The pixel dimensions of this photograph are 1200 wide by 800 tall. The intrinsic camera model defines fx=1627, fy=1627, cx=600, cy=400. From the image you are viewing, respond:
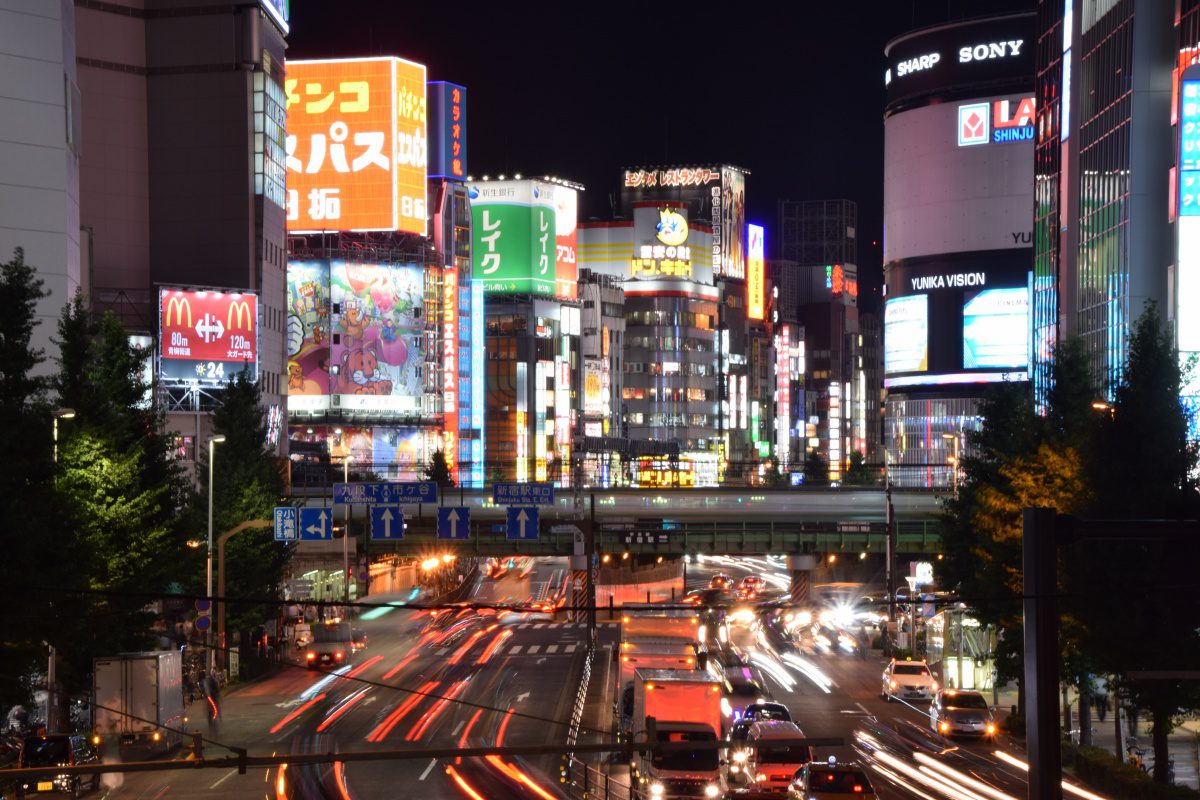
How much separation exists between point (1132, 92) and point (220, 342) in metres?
51.1

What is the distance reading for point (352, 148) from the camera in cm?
14012

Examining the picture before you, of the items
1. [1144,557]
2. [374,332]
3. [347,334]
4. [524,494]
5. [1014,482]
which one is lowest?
[524,494]

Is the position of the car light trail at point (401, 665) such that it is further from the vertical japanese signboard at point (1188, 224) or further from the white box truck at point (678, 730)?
the vertical japanese signboard at point (1188, 224)

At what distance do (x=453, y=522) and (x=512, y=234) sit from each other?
12088cm

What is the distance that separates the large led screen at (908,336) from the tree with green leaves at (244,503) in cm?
10648

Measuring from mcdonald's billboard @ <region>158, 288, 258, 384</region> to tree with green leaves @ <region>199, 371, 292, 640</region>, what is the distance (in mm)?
18105

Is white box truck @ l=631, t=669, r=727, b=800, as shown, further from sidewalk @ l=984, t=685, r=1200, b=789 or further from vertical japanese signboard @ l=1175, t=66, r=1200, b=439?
vertical japanese signboard @ l=1175, t=66, r=1200, b=439

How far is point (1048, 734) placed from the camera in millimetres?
20047

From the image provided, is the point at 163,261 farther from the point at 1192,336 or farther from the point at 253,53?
the point at 1192,336

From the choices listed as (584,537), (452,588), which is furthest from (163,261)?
(584,537)

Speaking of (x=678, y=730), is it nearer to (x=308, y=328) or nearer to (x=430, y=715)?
(x=430, y=715)

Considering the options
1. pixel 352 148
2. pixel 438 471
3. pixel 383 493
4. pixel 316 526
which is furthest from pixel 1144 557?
pixel 352 148

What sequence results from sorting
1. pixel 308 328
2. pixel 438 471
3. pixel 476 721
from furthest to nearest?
pixel 308 328 < pixel 438 471 < pixel 476 721

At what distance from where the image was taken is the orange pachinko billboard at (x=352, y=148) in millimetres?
139375
